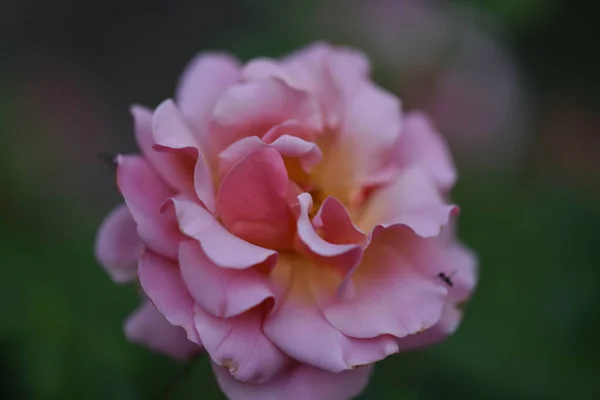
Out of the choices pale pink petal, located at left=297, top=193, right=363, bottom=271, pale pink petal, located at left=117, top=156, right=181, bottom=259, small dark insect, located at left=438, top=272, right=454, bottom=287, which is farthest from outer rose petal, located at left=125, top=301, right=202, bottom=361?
small dark insect, located at left=438, top=272, right=454, bottom=287

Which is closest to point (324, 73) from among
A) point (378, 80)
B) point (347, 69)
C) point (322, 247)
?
point (347, 69)

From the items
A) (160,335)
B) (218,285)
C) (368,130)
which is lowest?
(160,335)

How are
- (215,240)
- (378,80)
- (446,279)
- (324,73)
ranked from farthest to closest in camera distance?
1. (378,80)
2. (324,73)
3. (446,279)
4. (215,240)

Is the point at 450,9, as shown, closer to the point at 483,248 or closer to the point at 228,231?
the point at 483,248

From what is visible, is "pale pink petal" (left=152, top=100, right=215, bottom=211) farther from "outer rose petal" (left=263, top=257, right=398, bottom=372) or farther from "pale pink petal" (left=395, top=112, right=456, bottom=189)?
"pale pink petal" (left=395, top=112, right=456, bottom=189)

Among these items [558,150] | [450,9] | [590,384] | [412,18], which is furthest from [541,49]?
[590,384]

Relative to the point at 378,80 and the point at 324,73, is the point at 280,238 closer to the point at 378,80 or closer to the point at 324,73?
the point at 324,73
